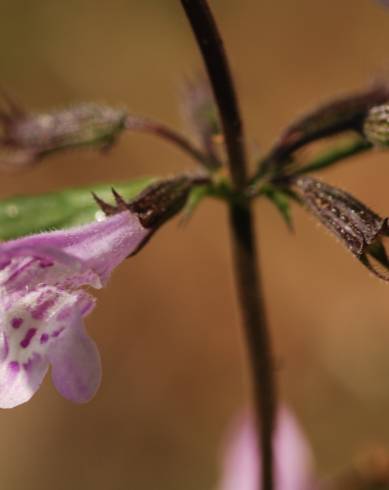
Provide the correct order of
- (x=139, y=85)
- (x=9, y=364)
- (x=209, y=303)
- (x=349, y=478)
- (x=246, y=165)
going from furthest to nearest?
1. (x=139, y=85)
2. (x=209, y=303)
3. (x=349, y=478)
4. (x=246, y=165)
5. (x=9, y=364)

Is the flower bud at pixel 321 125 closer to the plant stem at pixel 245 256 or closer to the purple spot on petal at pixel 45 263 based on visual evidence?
the plant stem at pixel 245 256

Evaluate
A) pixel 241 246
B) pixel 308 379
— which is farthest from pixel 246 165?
pixel 308 379

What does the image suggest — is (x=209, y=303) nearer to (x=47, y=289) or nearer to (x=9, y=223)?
(x=9, y=223)

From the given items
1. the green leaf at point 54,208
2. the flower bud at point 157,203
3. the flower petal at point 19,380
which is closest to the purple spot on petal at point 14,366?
the flower petal at point 19,380

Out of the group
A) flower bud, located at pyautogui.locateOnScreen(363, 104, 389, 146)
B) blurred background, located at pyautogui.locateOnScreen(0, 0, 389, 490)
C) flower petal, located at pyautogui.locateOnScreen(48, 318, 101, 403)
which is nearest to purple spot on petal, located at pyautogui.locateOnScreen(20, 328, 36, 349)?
flower petal, located at pyautogui.locateOnScreen(48, 318, 101, 403)

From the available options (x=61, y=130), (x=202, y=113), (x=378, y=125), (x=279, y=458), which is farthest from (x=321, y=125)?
(x=279, y=458)

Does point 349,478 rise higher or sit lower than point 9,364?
higher

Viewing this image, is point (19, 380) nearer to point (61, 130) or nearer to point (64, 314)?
point (64, 314)
